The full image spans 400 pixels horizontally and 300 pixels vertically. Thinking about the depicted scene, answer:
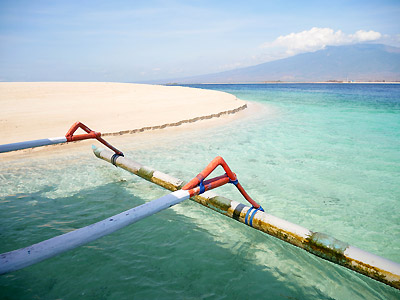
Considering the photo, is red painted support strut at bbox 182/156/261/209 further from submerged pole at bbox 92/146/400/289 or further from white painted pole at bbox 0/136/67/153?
white painted pole at bbox 0/136/67/153

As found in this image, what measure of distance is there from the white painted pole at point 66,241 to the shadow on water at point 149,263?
107 cm

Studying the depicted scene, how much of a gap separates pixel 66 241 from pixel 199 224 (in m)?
2.43

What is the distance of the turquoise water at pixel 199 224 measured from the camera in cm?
266

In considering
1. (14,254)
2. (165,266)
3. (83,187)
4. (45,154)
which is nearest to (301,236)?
(165,266)

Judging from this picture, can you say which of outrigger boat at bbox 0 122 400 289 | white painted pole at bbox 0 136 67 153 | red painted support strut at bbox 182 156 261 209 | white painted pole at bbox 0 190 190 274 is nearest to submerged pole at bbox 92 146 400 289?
outrigger boat at bbox 0 122 400 289

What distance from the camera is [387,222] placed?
12.8 ft

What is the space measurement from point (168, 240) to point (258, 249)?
1278mm

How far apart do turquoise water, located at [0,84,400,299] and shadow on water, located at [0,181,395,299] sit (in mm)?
13

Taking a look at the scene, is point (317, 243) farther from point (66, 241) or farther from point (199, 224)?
point (66, 241)

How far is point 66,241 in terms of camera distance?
65.9 inches

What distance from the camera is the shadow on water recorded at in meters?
2.58

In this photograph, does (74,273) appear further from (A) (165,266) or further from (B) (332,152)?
(B) (332,152)

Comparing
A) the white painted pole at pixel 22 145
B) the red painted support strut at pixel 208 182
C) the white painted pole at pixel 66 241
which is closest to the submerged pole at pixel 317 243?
the red painted support strut at pixel 208 182

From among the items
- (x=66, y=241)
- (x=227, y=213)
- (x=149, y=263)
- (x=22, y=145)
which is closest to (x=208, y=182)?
(x=227, y=213)
